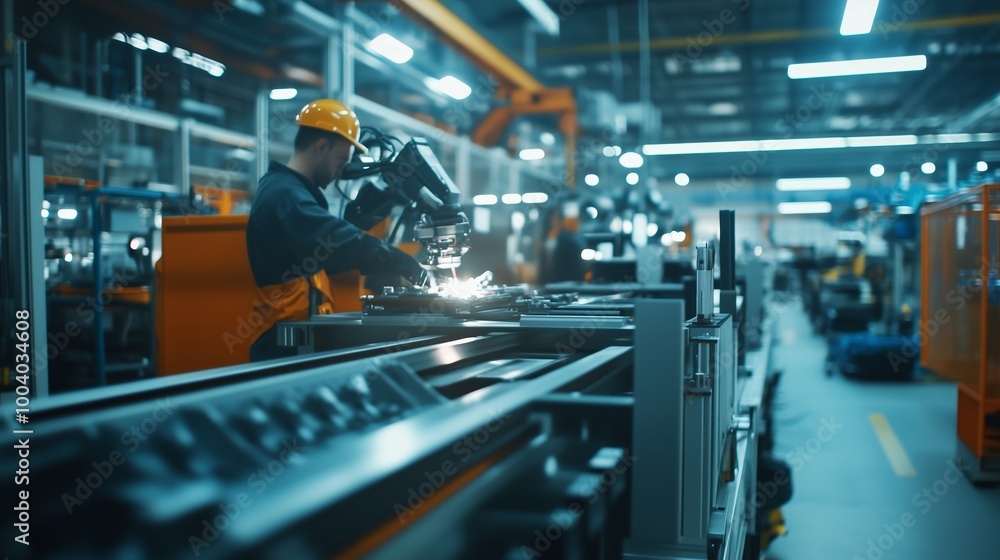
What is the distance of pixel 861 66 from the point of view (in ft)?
19.9

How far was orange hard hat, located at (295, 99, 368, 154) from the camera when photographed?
2457 mm

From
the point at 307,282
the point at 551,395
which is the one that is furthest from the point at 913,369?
the point at 551,395

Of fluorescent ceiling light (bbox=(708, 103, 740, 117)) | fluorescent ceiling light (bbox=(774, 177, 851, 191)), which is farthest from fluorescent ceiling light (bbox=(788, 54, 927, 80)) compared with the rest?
fluorescent ceiling light (bbox=(774, 177, 851, 191))

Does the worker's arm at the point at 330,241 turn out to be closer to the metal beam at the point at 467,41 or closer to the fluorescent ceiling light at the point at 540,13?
the metal beam at the point at 467,41

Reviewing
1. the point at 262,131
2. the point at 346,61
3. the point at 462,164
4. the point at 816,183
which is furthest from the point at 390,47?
the point at 816,183

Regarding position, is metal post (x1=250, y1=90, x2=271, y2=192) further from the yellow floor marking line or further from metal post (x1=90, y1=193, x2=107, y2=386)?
the yellow floor marking line

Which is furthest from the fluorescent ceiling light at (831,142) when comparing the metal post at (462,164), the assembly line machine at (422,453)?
the assembly line machine at (422,453)

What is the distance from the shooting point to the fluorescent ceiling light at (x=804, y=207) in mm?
18869

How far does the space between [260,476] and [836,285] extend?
1020cm

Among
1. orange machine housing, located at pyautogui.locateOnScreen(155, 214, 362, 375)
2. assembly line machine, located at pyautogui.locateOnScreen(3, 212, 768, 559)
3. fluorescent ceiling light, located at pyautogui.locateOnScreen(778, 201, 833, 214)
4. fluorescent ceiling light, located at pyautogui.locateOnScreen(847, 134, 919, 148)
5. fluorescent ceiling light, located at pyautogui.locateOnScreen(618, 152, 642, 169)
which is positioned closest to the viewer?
assembly line machine, located at pyautogui.locateOnScreen(3, 212, 768, 559)

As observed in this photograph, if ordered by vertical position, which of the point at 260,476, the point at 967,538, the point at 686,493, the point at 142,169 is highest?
the point at 142,169

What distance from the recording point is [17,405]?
0.79m

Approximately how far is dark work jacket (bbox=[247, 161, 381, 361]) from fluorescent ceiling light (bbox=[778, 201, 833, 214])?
18.5m

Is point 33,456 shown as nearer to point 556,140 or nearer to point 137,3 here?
point 137,3
